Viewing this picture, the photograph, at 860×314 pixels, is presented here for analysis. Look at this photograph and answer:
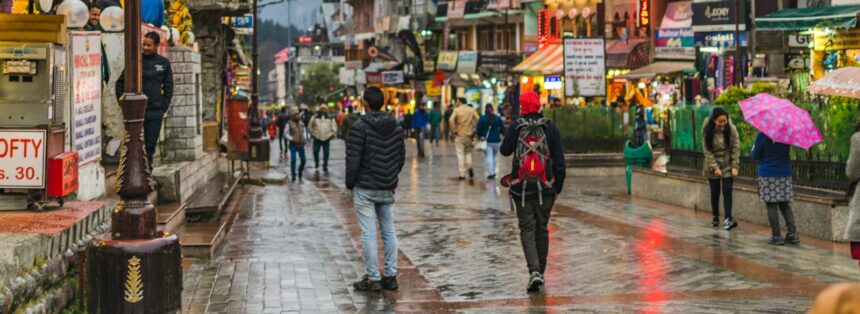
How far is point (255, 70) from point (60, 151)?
2874cm

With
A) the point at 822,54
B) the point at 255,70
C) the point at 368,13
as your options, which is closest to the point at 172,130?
the point at 822,54

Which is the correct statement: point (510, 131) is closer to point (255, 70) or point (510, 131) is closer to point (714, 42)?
point (714, 42)

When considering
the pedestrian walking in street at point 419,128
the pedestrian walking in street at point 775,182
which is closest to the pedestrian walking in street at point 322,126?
the pedestrian walking in street at point 419,128

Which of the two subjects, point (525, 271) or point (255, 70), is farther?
point (255, 70)

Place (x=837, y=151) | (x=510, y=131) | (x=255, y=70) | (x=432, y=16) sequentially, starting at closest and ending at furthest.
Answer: (x=510, y=131), (x=837, y=151), (x=255, y=70), (x=432, y=16)

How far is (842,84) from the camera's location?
535 inches

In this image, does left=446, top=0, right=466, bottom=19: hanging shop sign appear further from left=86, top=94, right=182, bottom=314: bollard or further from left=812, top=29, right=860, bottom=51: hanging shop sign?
left=86, top=94, right=182, bottom=314: bollard

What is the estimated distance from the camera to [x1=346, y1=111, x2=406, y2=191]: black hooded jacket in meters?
10.6

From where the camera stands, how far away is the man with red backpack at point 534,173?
1071 centimetres

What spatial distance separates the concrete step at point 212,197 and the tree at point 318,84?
121978 mm

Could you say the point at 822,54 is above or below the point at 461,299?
above

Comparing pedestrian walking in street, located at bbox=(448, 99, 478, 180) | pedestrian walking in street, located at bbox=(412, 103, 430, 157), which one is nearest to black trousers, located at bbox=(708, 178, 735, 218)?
pedestrian walking in street, located at bbox=(448, 99, 478, 180)

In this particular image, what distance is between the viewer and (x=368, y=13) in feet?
352

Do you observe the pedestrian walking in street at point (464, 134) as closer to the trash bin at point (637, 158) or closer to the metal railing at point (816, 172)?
the trash bin at point (637, 158)
